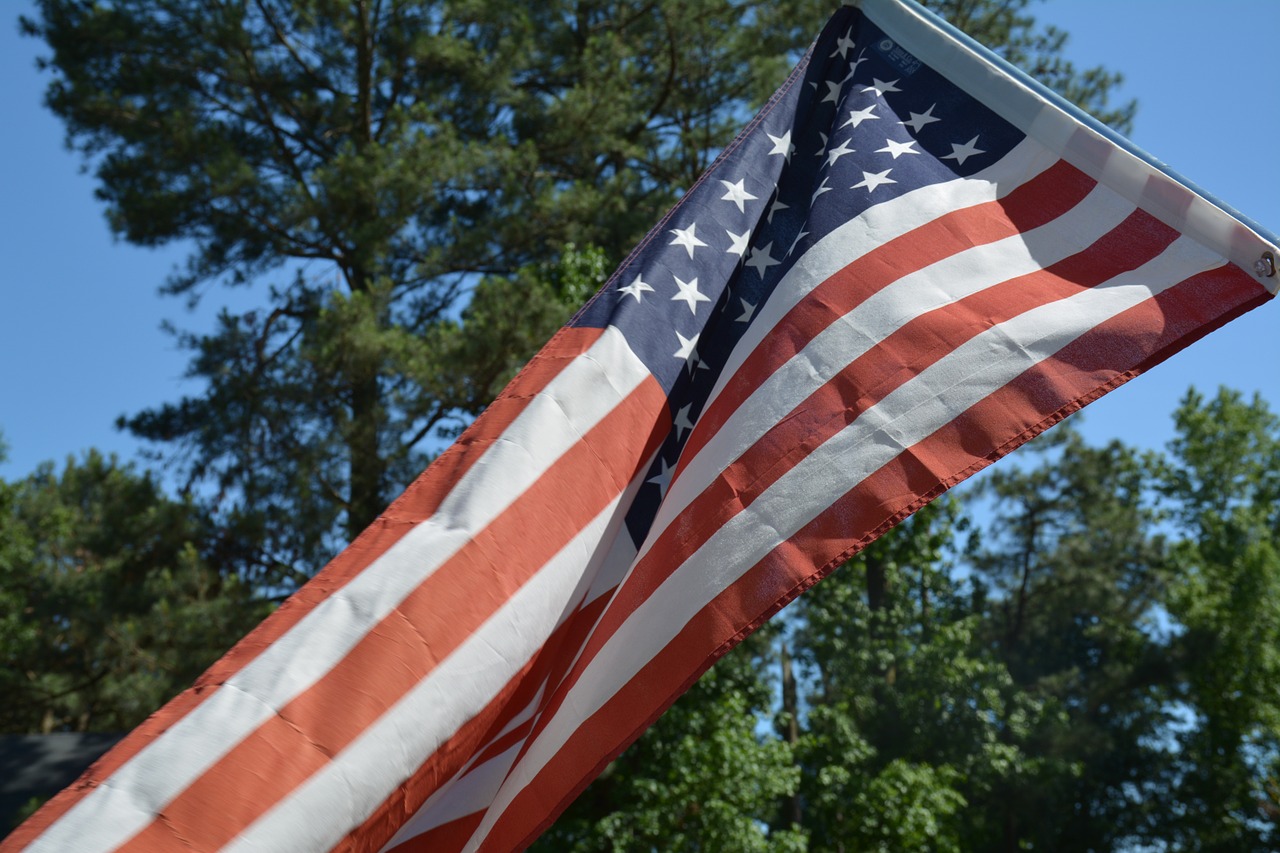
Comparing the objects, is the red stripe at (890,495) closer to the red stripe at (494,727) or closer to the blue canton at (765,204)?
the red stripe at (494,727)

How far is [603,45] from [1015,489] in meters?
19.3

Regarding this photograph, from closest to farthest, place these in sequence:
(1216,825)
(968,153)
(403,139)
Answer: (968,153) < (403,139) < (1216,825)

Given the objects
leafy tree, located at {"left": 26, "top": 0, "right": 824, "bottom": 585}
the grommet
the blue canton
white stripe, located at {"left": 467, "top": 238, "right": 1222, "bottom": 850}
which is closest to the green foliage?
leafy tree, located at {"left": 26, "top": 0, "right": 824, "bottom": 585}

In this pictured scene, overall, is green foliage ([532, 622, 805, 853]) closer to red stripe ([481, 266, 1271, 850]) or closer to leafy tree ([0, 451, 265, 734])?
leafy tree ([0, 451, 265, 734])

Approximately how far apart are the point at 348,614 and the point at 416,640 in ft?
0.52

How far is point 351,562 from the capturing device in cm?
277

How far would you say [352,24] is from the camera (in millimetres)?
16031

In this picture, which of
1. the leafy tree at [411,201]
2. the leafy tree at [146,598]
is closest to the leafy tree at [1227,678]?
the leafy tree at [411,201]

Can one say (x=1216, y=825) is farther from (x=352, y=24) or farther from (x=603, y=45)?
(x=352, y=24)

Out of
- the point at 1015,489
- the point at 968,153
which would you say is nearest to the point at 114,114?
the point at 968,153

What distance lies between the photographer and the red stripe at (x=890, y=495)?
2895 mm

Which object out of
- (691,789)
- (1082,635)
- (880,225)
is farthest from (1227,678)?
(880,225)

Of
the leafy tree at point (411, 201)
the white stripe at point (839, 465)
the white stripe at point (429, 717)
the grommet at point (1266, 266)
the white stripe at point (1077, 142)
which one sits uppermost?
the leafy tree at point (411, 201)

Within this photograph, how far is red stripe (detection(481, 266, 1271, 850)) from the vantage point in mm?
2895
